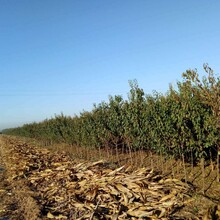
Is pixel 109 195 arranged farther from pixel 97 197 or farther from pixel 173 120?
pixel 173 120

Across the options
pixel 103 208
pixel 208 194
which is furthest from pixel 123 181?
pixel 208 194

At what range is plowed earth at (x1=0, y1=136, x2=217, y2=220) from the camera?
9.18m

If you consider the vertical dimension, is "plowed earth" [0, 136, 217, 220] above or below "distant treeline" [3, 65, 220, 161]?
below

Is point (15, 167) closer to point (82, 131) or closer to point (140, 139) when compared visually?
point (140, 139)

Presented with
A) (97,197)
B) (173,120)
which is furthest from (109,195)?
(173,120)

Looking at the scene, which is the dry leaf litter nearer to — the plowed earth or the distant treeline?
the plowed earth

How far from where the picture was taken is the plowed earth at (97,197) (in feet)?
30.1

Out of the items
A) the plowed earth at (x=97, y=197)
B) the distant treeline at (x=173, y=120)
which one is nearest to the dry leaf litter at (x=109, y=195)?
the plowed earth at (x=97, y=197)

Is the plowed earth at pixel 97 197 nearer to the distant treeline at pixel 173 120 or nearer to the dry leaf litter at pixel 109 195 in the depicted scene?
the dry leaf litter at pixel 109 195

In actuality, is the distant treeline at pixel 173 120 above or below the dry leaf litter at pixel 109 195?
above

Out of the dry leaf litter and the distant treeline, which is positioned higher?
the distant treeline

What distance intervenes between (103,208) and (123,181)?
81.8 inches

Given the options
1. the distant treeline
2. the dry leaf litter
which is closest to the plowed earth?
the dry leaf litter

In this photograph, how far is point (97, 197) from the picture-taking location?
10.5 meters
